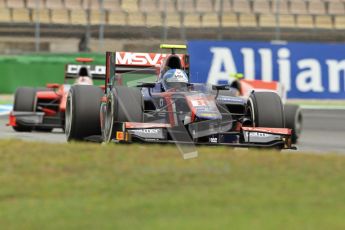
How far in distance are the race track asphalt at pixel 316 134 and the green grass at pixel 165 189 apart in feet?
13.1

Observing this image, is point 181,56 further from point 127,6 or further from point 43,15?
point 43,15

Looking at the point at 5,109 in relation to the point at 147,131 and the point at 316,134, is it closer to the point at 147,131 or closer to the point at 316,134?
the point at 316,134

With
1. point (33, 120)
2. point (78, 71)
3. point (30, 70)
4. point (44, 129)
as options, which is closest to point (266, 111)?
point (33, 120)

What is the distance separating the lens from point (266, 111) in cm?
1027

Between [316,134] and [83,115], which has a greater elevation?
[83,115]

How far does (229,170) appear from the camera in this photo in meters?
7.49

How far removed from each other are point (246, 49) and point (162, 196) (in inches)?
725

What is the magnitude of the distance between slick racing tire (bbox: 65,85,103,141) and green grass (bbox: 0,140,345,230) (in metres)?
1.81

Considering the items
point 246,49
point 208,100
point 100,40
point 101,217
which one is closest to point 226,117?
point 208,100

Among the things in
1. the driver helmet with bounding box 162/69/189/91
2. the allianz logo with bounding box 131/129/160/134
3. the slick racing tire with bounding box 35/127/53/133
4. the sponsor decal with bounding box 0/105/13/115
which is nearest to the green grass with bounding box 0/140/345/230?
the allianz logo with bounding box 131/129/160/134

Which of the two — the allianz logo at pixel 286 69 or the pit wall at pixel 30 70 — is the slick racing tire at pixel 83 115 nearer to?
the allianz logo at pixel 286 69

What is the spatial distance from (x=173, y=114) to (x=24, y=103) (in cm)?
583

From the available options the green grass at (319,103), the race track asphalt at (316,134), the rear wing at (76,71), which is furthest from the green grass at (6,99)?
the green grass at (319,103)

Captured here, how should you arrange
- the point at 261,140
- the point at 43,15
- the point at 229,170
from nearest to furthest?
the point at 229,170 → the point at 261,140 → the point at 43,15
